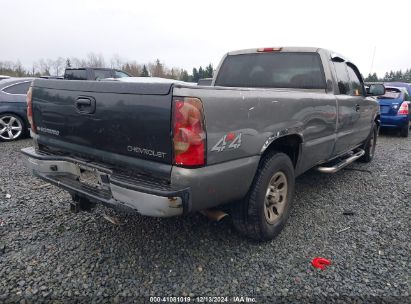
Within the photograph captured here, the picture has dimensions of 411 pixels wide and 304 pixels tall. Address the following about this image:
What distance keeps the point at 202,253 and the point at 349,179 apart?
3.17m

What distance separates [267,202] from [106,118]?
1.59 meters

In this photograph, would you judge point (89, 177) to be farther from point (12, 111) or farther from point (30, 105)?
point (12, 111)

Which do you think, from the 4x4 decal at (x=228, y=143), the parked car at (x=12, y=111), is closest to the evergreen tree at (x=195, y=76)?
the parked car at (x=12, y=111)

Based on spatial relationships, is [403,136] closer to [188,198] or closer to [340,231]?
[340,231]

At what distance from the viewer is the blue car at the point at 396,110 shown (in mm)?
8742

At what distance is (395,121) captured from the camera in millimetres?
8812

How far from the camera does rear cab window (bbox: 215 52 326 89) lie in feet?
11.8

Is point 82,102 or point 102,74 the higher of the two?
point 102,74

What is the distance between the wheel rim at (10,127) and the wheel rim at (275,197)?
680 centimetres

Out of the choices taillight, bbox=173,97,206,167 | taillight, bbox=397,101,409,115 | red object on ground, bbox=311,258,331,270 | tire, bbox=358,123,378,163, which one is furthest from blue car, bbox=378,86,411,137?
taillight, bbox=173,97,206,167

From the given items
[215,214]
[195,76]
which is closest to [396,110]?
[215,214]

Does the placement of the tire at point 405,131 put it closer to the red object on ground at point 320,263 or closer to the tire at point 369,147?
the tire at point 369,147

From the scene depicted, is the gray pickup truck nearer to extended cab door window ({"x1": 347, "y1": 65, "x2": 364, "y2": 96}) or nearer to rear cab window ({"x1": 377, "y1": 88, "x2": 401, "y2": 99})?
extended cab door window ({"x1": 347, "y1": 65, "x2": 364, "y2": 96})

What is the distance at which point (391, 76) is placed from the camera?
7212cm
